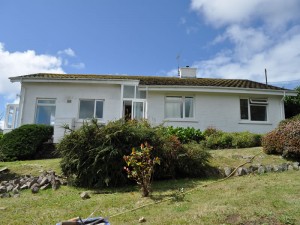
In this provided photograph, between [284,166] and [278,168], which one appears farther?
[284,166]

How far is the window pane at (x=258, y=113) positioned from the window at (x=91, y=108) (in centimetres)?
1053

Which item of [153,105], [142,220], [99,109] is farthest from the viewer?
[99,109]

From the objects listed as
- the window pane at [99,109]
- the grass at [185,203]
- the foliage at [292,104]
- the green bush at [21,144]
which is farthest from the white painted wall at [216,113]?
the grass at [185,203]

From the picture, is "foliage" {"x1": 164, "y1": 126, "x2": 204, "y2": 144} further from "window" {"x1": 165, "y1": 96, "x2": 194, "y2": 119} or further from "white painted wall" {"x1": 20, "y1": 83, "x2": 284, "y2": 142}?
"window" {"x1": 165, "y1": 96, "x2": 194, "y2": 119}

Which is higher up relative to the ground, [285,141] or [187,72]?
[187,72]

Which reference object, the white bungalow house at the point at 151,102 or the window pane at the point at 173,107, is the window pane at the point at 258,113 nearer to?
the white bungalow house at the point at 151,102

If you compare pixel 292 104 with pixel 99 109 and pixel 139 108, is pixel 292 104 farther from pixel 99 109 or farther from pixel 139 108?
pixel 99 109

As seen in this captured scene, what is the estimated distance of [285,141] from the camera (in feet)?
37.6

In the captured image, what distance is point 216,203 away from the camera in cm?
660

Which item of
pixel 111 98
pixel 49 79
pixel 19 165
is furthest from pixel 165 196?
pixel 49 79

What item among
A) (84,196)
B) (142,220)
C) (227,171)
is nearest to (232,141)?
(227,171)

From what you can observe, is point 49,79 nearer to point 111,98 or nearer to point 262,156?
point 111,98

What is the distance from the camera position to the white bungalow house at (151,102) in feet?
60.4

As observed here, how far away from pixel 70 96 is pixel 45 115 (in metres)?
2.17
